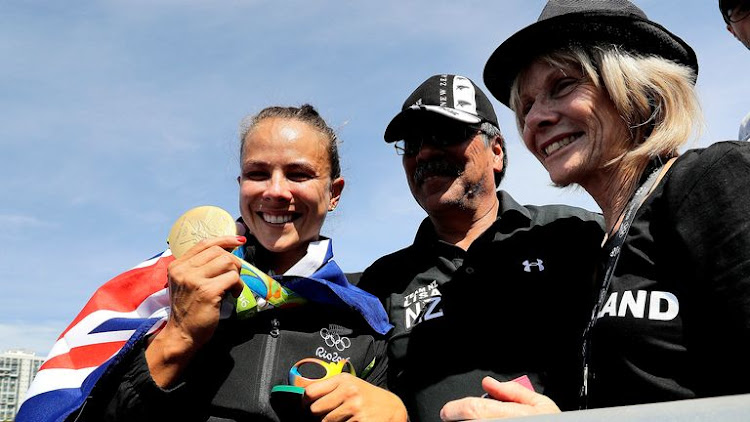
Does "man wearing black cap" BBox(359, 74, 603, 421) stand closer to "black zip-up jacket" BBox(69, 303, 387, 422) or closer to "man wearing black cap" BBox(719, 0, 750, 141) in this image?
"black zip-up jacket" BBox(69, 303, 387, 422)

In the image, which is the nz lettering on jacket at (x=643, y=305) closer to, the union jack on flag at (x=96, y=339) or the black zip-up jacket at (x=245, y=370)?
the black zip-up jacket at (x=245, y=370)

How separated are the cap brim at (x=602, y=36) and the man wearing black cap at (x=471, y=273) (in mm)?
749

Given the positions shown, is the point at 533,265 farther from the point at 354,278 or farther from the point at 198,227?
the point at 198,227

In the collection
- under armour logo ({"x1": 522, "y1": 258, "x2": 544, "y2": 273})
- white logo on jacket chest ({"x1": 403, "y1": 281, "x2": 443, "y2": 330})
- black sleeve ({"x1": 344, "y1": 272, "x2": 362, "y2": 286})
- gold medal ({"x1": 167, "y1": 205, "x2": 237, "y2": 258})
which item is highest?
gold medal ({"x1": 167, "y1": 205, "x2": 237, "y2": 258})

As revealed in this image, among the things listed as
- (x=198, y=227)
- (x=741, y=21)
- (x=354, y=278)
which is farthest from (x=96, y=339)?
(x=741, y=21)

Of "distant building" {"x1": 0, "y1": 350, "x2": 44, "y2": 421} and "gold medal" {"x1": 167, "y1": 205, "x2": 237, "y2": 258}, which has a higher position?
"distant building" {"x1": 0, "y1": 350, "x2": 44, "y2": 421}

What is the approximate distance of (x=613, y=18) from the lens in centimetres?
236

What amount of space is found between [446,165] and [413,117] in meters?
0.35

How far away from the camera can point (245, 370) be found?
8.68 feet

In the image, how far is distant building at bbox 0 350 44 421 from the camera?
8875 centimetres

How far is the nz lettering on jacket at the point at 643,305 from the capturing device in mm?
1828

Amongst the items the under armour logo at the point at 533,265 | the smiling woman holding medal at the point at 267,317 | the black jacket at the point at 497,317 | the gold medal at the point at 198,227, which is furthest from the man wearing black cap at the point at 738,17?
the gold medal at the point at 198,227

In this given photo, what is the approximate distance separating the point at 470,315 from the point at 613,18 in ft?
4.65

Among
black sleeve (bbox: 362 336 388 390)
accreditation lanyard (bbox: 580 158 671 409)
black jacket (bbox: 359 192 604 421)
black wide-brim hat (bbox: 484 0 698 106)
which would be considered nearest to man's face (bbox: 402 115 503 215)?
black jacket (bbox: 359 192 604 421)
